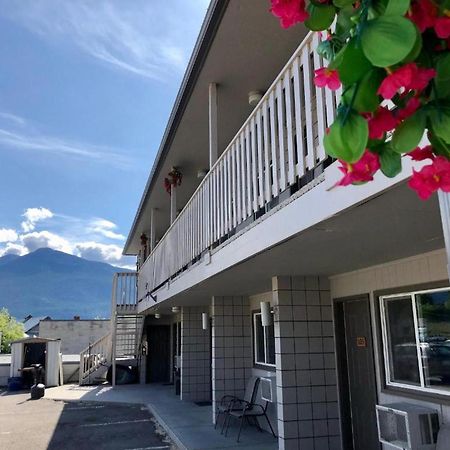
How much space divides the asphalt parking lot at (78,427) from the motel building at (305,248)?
2.54 m

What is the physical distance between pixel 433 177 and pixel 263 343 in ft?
28.3

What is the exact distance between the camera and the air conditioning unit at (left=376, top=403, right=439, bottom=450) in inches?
172

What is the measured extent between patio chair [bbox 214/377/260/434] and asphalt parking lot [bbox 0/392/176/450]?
1.06m

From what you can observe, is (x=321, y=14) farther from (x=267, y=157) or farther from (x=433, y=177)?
(x=267, y=157)

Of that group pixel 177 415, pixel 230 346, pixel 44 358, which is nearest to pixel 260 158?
pixel 230 346

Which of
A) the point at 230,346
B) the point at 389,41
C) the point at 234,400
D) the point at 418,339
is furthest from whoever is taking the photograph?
the point at 230,346

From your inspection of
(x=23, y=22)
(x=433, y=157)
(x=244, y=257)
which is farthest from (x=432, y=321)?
(x=23, y=22)

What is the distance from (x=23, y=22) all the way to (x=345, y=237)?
1054cm

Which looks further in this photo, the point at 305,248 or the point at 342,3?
the point at 305,248

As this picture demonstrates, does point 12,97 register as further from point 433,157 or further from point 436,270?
point 433,157

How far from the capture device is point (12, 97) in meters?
24.8

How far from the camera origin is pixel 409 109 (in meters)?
0.77

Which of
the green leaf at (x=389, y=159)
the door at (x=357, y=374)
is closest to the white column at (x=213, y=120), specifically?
the door at (x=357, y=374)

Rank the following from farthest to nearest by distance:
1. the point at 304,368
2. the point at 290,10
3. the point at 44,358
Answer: the point at 44,358, the point at 304,368, the point at 290,10
